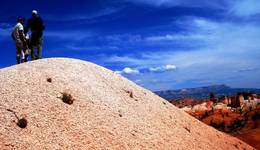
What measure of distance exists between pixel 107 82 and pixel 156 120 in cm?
287

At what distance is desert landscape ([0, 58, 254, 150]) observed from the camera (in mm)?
12719

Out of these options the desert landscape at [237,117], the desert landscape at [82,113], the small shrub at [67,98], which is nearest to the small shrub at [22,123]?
the desert landscape at [82,113]

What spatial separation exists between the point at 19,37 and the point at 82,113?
7171 mm

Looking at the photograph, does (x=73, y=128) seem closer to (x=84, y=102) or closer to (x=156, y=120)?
(x=84, y=102)

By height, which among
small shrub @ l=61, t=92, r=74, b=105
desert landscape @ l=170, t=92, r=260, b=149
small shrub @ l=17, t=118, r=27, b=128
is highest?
desert landscape @ l=170, t=92, r=260, b=149

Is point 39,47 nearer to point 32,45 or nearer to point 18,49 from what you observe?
point 32,45

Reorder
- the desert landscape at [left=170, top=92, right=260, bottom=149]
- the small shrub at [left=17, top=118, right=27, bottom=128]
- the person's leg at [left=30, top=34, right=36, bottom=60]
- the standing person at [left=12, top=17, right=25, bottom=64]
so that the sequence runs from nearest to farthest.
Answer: the small shrub at [left=17, top=118, right=27, bottom=128], the standing person at [left=12, top=17, right=25, bottom=64], the person's leg at [left=30, top=34, right=36, bottom=60], the desert landscape at [left=170, top=92, right=260, bottom=149]

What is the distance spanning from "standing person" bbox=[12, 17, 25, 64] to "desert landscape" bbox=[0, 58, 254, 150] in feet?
8.11

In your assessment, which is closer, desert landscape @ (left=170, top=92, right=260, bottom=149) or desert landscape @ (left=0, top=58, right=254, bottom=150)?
desert landscape @ (left=0, top=58, right=254, bottom=150)

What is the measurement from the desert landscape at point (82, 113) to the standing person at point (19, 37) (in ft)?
8.11

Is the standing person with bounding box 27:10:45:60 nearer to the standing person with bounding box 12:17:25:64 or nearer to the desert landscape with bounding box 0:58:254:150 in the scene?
the standing person with bounding box 12:17:25:64

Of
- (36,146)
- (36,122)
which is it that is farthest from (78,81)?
(36,146)

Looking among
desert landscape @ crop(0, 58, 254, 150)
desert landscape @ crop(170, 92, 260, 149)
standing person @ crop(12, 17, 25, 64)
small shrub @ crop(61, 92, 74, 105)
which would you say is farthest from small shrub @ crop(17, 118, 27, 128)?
desert landscape @ crop(170, 92, 260, 149)

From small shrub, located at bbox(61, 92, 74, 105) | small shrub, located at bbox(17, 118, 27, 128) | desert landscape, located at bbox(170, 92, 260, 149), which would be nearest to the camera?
small shrub, located at bbox(17, 118, 27, 128)
